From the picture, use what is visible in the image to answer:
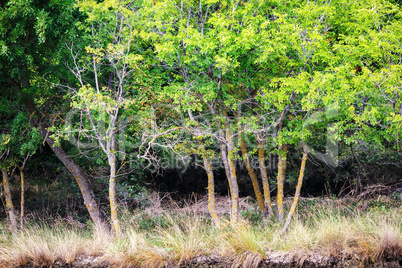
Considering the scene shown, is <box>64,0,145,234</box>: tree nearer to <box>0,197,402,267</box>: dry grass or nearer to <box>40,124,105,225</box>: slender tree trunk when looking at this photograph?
<box>0,197,402,267</box>: dry grass

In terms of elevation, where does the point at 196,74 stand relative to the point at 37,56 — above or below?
below

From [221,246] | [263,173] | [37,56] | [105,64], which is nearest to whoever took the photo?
[221,246]

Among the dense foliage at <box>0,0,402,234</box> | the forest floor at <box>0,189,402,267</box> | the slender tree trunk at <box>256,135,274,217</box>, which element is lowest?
the forest floor at <box>0,189,402,267</box>

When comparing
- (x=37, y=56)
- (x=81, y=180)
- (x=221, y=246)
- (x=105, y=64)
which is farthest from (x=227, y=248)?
(x=37, y=56)

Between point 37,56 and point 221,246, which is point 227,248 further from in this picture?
point 37,56

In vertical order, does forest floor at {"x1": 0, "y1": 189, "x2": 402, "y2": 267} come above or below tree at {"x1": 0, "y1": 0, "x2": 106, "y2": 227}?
below

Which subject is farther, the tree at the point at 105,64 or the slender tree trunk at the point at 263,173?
the slender tree trunk at the point at 263,173

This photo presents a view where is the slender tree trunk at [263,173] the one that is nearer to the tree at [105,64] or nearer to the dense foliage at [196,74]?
the dense foliage at [196,74]

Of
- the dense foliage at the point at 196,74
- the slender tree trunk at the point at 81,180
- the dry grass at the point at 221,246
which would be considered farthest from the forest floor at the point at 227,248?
the slender tree trunk at the point at 81,180

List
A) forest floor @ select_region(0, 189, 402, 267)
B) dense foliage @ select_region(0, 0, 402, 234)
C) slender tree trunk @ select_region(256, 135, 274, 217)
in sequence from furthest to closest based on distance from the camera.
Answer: slender tree trunk @ select_region(256, 135, 274, 217)
dense foliage @ select_region(0, 0, 402, 234)
forest floor @ select_region(0, 189, 402, 267)

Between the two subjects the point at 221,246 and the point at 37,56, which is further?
the point at 37,56

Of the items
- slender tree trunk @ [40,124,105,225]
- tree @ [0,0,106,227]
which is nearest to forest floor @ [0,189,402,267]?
slender tree trunk @ [40,124,105,225]

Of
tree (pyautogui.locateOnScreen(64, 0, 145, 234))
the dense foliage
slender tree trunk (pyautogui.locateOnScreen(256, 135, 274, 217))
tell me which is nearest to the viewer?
the dense foliage

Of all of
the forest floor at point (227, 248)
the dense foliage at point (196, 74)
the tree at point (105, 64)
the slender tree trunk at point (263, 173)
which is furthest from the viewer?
the slender tree trunk at point (263, 173)
